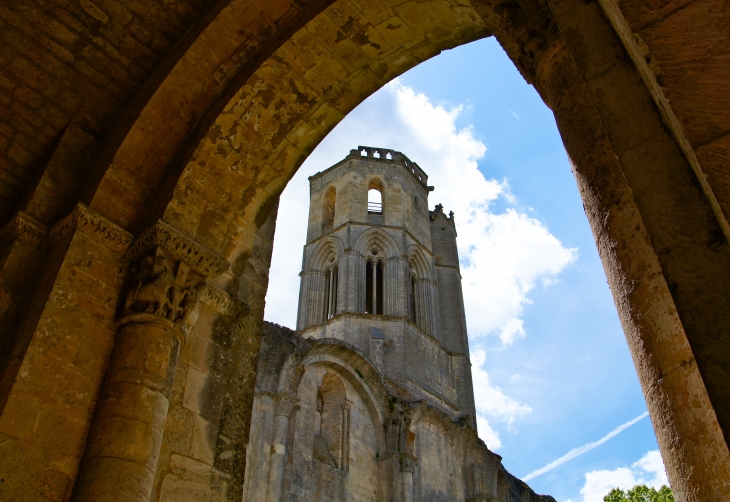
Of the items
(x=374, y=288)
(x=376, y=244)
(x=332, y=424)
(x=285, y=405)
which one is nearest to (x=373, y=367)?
(x=332, y=424)

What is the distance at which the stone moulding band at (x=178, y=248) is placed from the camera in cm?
309

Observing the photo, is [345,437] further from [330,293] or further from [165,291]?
[330,293]

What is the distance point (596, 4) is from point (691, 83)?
51 cm

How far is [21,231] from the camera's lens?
9.76ft

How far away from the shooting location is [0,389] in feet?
8.10

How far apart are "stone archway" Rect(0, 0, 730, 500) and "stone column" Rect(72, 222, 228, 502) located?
30 millimetres

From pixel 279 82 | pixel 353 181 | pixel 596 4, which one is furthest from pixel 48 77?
pixel 353 181

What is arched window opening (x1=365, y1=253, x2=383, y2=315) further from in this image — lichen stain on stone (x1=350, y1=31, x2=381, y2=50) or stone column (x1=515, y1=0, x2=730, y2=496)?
stone column (x1=515, y1=0, x2=730, y2=496)

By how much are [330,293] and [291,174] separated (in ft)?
69.1

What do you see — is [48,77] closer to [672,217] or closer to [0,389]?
[0,389]

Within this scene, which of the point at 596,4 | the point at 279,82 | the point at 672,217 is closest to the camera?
the point at 672,217

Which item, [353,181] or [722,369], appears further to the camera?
[353,181]

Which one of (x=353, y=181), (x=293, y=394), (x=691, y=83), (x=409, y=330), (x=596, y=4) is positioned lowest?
(x=691, y=83)

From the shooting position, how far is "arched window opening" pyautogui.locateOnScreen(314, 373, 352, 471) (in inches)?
489
